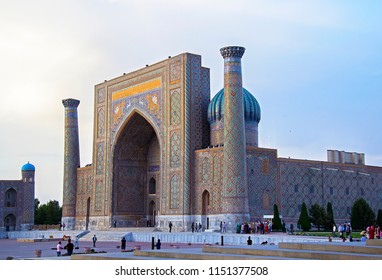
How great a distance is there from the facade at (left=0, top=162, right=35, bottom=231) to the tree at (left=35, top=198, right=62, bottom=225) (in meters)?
7.66

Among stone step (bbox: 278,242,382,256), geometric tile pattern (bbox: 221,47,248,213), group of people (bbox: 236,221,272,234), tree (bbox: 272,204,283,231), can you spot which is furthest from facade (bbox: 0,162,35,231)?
stone step (bbox: 278,242,382,256)

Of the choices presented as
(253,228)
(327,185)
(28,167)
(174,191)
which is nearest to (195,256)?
(253,228)

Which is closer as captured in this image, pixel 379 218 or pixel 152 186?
pixel 379 218

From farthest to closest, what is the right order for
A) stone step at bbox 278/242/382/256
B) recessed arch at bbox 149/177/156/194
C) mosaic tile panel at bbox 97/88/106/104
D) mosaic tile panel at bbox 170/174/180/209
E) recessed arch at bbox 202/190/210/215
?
mosaic tile panel at bbox 97/88/106/104, recessed arch at bbox 149/177/156/194, mosaic tile panel at bbox 170/174/180/209, recessed arch at bbox 202/190/210/215, stone step at bbox 278/242/382/256

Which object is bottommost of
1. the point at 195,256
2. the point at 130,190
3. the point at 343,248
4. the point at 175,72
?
the point at 195,256

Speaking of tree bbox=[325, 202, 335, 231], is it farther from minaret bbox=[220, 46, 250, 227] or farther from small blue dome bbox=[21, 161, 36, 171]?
small blue dome bbox=[21, 161, 36, 171]

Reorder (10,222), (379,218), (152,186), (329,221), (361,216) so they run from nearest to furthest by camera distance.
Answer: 1. (329,221)
2. (361,216)
3. (379,218)
4. (152,186)
5. (10,222)

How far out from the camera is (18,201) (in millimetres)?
36156

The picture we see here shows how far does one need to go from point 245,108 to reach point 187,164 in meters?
3.22

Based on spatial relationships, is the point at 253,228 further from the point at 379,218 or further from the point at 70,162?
the point at 70,162

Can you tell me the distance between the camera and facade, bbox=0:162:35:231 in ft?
117

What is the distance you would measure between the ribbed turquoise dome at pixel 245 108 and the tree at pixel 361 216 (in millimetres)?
5060

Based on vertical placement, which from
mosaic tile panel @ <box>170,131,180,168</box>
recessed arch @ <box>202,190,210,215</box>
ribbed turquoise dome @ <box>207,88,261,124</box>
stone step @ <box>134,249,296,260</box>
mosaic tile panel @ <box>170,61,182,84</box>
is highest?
mosaic tile panel @ <box>170,61,182,84</box>

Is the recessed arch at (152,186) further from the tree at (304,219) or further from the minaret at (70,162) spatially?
the tree at (304,219)
